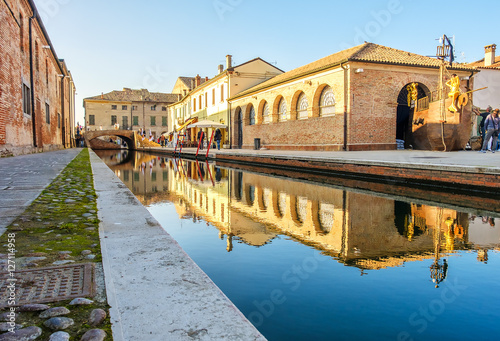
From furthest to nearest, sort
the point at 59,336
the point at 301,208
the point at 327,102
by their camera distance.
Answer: the point at 327,102
the point at 301,208
the point at 59,336

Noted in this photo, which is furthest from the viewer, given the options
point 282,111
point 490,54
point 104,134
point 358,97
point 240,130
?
point 104,134

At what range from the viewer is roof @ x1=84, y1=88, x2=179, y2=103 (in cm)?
6284

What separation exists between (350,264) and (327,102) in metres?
19.0

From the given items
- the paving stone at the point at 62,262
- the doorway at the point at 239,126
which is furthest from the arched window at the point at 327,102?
the paving stone at the point at 62,262

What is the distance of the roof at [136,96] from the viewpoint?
206 ft

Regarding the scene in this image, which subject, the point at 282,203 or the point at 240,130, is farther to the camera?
the point at 240,130

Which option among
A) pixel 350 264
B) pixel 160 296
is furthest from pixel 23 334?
pixel 350 264

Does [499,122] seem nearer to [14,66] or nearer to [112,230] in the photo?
[112,230]

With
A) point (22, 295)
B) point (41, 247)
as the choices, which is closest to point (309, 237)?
point (41, 247)

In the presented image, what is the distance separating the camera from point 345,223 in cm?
482

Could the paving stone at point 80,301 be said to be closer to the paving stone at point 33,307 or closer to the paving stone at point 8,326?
the paving stone at point 33,307

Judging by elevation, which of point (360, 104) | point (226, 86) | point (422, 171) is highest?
point (226, 86)

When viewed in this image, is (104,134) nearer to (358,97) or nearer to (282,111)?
(282,111)

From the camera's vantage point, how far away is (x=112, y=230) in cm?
299
